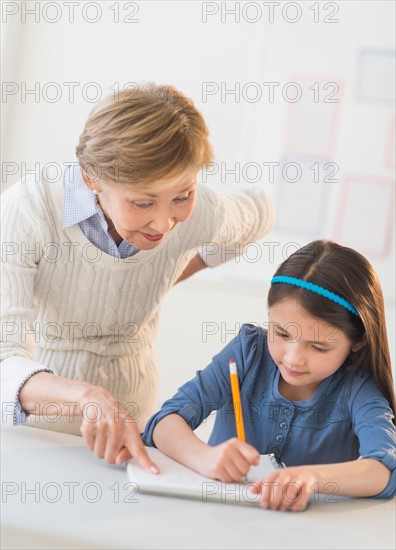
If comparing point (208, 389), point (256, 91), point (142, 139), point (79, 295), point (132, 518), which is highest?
point (256, 91)

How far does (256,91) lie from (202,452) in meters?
2.11

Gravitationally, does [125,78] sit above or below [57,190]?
above

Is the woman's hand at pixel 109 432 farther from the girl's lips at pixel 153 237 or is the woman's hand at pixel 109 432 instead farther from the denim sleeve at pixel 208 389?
the girl's lips at pixel 153 237

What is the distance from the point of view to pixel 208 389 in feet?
4.40

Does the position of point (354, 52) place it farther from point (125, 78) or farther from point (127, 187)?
point (127, 187)

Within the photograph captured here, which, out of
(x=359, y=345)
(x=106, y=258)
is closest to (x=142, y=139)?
(x=106, y=258)

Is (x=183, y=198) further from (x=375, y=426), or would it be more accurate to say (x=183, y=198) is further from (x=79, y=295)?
(x=375, y=426)

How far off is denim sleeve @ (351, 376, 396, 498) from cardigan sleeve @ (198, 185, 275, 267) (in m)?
0.44

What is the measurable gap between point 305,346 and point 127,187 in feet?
1.21

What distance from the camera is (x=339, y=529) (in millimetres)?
997

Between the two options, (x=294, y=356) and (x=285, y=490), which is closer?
(x=285, y=490)

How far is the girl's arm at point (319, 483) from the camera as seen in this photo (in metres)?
1.03

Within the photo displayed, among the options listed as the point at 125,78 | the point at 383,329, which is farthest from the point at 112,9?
the point at 383,329

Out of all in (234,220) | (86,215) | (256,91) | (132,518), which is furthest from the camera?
(256,91)
